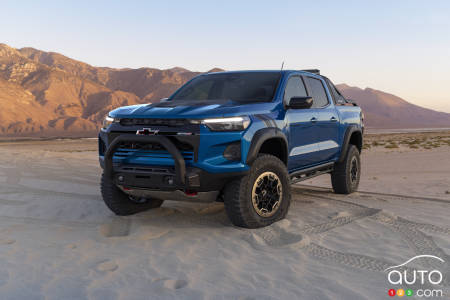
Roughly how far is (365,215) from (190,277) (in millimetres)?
3066

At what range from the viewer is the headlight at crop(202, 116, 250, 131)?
14.9 feet

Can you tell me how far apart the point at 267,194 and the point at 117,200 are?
6.21ft

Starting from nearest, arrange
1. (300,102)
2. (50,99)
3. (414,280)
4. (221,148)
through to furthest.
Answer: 1. (414,280)
2. (221,148)
3. (300,102)
4. (50,99)

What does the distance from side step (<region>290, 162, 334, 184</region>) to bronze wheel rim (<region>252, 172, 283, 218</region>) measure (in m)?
0.69

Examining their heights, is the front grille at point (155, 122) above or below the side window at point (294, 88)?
below

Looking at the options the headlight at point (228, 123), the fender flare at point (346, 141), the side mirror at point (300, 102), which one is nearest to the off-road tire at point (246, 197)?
the headlight at point (228, 123)

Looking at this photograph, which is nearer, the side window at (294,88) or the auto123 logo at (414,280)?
the auto123 logo at (414,280)

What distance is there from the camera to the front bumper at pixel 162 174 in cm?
446

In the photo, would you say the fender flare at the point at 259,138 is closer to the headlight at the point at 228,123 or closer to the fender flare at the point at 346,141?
the headlight at the point at 228,123

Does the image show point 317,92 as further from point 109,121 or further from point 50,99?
point 50,99

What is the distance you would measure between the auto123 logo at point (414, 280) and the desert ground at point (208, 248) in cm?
6

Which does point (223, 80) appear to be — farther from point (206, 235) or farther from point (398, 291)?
point (398, 291)

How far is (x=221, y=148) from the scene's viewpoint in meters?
4.58

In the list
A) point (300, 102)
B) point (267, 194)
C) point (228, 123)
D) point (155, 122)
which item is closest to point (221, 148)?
point (228, 123)
